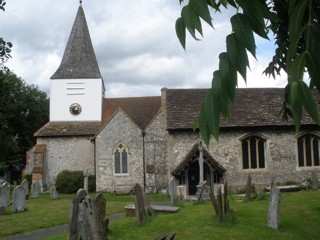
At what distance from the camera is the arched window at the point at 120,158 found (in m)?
29.1

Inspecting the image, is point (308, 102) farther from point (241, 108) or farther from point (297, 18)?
point (241, 108)

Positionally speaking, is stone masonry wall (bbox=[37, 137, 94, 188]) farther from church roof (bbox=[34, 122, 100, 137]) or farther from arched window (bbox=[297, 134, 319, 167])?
arched window (bbox=[297, 134, 319, 167])

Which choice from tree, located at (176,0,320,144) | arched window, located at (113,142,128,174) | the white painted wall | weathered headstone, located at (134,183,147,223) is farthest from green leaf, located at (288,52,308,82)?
the white painted wall

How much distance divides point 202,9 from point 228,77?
336 mm

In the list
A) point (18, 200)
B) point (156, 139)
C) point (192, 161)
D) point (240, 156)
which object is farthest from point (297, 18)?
point (156, 139)

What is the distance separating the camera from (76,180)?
99.7ft

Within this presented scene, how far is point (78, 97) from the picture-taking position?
119 ft

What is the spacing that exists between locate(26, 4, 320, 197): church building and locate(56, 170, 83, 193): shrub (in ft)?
6.58

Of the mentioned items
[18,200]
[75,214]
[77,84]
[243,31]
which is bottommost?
[18,200]

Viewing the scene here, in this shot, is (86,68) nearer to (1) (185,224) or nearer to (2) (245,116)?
(2) (245,116)

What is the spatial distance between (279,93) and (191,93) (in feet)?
19.6

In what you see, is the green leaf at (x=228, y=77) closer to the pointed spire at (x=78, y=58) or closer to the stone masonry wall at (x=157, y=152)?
the stone masonry wall at (x=157, y=152)

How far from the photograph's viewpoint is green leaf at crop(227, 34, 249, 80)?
1654mm

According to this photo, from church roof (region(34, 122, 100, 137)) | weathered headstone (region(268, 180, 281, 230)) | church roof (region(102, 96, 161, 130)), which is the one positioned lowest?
weathered headstone (region(268, 180, 281, 230))
